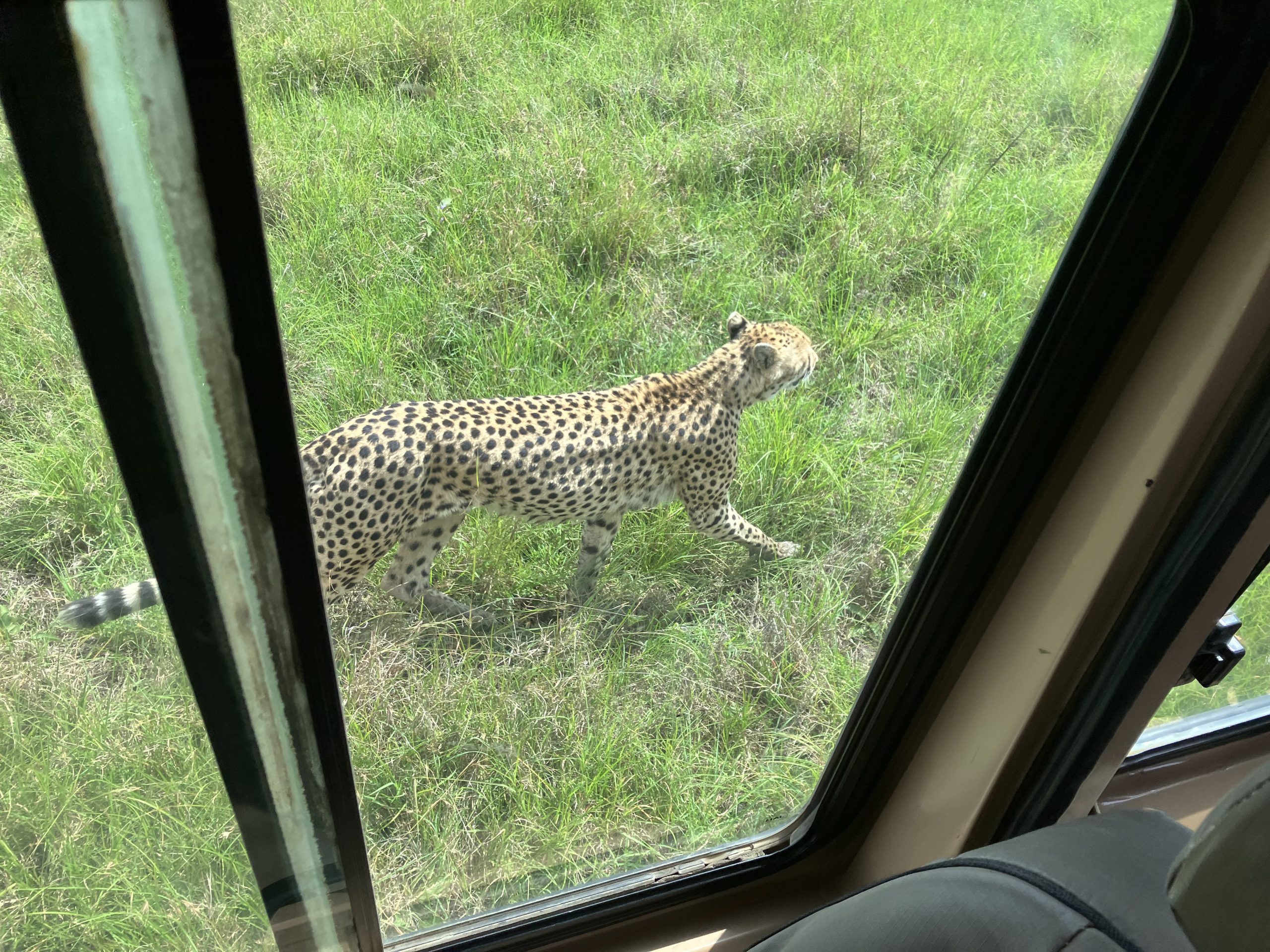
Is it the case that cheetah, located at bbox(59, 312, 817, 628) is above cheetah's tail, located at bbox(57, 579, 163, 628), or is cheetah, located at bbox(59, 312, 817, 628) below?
below

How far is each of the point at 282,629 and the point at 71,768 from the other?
0.16 m

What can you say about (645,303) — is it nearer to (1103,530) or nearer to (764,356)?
(764,356)

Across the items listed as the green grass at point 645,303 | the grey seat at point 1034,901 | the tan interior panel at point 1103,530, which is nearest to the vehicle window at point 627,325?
the green grass at point 645,303

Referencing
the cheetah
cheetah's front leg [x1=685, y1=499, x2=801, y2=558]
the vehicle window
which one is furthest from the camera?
cheetah's front leg [x1=685, y1=499, x2=801, y2=558]

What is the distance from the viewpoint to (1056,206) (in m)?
0.80

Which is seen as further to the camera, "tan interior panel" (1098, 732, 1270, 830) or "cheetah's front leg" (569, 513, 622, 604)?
"cheetah's front leg" (569, 513, 622, 604)

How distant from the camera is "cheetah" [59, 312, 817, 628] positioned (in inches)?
39.9

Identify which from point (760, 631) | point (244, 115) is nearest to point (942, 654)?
point (760, 631)

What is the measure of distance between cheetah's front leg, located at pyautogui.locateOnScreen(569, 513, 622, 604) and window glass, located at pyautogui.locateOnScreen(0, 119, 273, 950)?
0.58 m

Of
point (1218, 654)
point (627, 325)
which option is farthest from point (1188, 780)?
point (627, 325)

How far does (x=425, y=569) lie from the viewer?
1069 millimetres

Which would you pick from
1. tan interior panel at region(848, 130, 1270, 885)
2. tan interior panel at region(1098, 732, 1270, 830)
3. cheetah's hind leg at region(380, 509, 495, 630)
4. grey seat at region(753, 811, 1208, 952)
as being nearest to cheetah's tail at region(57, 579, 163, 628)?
grey seat at region(753, 811, 1208, 952)

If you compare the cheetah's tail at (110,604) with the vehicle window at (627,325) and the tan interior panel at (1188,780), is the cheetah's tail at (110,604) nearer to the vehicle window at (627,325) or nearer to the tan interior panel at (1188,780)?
the vehicle window at (627,325)

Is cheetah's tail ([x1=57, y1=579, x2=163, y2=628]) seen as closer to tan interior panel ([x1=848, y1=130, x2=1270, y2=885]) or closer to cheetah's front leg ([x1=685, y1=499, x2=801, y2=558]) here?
tan interior panel ([x1=848, y1=130, x2=1270, y2=885])
